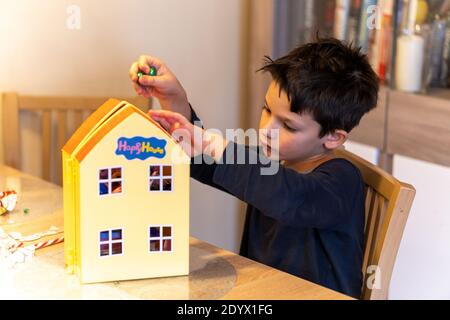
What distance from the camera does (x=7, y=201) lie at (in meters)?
1.29

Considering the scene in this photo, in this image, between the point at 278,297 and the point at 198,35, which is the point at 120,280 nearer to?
the point at 278,297

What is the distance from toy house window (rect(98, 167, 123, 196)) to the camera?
0.97 metres

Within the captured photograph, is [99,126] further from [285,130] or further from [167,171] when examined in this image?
[285,130]

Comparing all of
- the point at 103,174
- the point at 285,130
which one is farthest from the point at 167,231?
the point at 285,130

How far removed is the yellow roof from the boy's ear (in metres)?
0.36

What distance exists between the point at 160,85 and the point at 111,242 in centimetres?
37

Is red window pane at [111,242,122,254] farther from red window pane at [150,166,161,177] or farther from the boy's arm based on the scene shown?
the boy's arm

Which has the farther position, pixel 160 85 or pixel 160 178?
pixel 160 85

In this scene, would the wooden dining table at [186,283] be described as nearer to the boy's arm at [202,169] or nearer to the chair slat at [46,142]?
the boy's arm at [202,169]

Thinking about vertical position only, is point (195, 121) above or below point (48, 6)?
below

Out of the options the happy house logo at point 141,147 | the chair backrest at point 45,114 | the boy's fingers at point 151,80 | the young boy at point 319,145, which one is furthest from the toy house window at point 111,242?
the chair backrest at point 45,114

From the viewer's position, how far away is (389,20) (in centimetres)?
198
